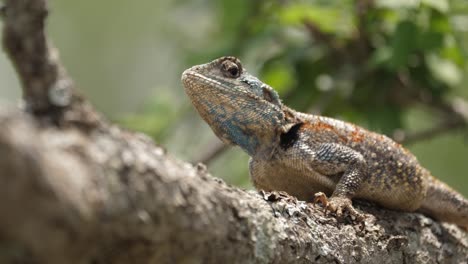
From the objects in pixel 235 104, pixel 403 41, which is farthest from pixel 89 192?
pixel 403 41

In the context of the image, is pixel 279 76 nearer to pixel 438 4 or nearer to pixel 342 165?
pixel 438 4

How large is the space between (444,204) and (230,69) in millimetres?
2446

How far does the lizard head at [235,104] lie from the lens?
5898 millimetres

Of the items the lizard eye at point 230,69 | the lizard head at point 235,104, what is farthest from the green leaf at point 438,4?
the lizard eye at point 230,69

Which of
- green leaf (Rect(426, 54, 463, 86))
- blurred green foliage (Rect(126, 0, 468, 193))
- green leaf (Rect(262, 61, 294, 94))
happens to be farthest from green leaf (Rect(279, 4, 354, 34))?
green leaf (Rect(426, 54, 463, 86))

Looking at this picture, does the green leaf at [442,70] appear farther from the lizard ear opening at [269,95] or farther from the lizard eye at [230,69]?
the lizard eye at [230,69]

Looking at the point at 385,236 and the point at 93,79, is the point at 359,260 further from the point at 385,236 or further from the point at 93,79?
the point at 93,79

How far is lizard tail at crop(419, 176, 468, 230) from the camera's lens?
678 centimetres

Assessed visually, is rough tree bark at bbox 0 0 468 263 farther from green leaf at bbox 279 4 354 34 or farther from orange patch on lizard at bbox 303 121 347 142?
green leaf at bbox 279 4 354 34

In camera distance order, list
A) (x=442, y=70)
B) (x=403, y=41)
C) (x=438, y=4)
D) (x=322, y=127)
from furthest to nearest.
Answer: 1. (x=442, y=70)
2. (x=403, y=41)
3. (x=438, y=4)
4. (x=322, y=127)

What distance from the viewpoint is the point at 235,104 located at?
232 inches

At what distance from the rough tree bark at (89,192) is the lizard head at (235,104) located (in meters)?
1.86

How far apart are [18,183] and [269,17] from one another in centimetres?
613

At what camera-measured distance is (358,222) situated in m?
5.29
